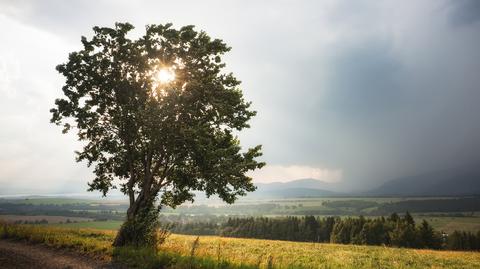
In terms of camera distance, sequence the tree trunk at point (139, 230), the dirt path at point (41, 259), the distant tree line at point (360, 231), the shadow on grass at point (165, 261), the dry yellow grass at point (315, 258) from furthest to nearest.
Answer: the distant tree line at point (360, 231) < the tree trunk at point (139, 230) < the dry yellow grass at point (315, 258) < the dirt path at point (41, 259) < the shadow on grass at point (165, 261)

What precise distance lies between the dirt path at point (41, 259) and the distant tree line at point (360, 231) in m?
55.4

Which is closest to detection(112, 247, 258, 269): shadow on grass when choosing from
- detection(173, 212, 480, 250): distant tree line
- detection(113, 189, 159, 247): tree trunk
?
detection(113, 189, 159, 247): tree trunk

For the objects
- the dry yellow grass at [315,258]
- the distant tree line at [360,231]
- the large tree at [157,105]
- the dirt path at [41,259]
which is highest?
the large tree at [157,105]

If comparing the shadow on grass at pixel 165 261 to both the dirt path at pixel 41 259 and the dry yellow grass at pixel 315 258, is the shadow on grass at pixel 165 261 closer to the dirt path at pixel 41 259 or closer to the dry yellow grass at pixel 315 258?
the dry yellow grass at pixel 315 258

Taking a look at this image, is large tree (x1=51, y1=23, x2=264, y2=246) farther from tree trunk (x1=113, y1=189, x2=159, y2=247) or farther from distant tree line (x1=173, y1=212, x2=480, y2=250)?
distant tree line (x1=173, y1=212, x2=480, y2=250)

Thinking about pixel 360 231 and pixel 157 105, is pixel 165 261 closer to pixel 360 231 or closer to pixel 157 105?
pixel 157 105

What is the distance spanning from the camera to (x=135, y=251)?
16.1m

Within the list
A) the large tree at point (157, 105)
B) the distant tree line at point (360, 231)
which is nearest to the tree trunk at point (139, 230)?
the large tree at point (157, 105)

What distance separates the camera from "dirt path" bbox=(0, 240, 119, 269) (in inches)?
555

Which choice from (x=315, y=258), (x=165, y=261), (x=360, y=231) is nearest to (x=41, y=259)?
(x=165, y=261)

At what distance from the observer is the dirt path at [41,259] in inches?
555

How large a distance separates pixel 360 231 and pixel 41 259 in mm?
102717

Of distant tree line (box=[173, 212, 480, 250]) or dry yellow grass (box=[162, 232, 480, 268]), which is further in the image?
distant tree line (box=[173, 212, 480, 250])

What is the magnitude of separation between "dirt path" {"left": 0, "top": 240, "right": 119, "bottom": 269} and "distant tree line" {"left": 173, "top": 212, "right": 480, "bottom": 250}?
5543cm
